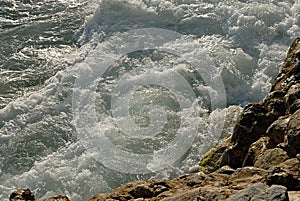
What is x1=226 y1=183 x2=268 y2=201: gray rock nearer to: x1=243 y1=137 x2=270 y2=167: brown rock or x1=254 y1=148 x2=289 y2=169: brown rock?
x1=254 y1=148 x2=289 y2=169: brown rock

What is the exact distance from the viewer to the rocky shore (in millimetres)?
7023

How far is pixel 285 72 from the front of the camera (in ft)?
36.7

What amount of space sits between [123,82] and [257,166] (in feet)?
36.8

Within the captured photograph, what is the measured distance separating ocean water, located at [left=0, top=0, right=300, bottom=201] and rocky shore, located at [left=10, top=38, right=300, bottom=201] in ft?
17.0

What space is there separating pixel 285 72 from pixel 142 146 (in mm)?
6385

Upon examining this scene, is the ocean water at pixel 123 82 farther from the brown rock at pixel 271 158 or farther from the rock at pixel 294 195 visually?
the rock at pixel 294 195

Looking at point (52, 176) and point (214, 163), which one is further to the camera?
point (52, 176)

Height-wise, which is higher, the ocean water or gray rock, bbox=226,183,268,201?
gray rock, bbox=226,183,268,201

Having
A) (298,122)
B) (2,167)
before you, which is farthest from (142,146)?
(298,122)

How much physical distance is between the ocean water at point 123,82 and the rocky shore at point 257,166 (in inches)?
204

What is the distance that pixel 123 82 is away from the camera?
19234 millimetres

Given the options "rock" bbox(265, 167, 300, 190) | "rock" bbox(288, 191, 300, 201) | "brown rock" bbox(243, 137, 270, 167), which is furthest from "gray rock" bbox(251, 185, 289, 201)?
"brown rock" bbox(243, 137, 270, 167)

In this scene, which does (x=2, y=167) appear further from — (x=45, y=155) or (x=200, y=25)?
(x=200, y=25)

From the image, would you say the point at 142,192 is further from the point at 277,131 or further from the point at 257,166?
the point at 277,131
